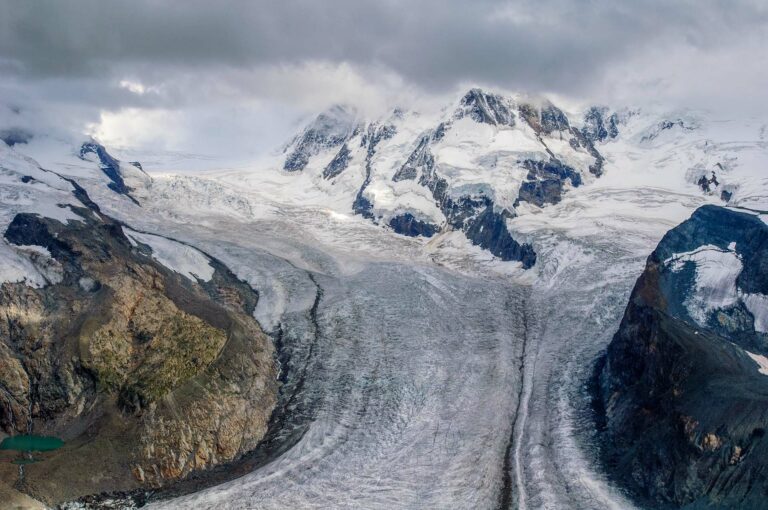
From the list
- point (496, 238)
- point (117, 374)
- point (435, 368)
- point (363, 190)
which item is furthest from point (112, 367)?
point (363, 190)

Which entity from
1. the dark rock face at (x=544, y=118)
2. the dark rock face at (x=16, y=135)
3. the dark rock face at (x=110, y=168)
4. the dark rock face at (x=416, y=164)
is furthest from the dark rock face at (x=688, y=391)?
the dark rock face at (x=16, y=135)

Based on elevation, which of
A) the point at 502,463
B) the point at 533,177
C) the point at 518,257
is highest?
the point at 533,177

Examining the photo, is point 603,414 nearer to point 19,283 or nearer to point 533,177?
point 19,283

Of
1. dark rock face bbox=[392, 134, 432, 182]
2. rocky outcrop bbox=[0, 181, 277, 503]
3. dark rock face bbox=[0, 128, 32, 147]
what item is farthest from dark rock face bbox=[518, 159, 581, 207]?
dark rock face bbox=[0, 128, 32, 147]

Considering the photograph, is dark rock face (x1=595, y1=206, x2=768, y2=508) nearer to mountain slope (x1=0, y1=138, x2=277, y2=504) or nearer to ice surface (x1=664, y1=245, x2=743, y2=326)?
ice surface (x1=664, y1=245, x2=743, y2=326)

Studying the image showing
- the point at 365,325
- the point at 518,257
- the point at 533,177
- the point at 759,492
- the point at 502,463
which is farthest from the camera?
the point at 533,177

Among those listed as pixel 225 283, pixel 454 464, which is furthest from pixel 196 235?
pixel 454 464

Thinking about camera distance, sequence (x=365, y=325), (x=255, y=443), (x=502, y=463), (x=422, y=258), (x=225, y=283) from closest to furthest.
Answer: (x=502, y=463) < (x=255, y=443) < (x=365, y=325) < (x=225, y=283) < (x=422, y=258)

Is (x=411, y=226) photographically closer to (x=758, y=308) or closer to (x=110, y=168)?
(x=110, y=168)
